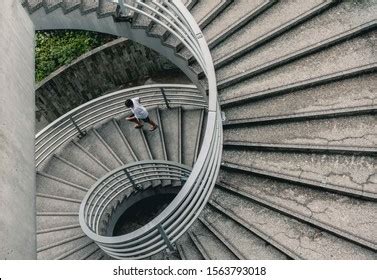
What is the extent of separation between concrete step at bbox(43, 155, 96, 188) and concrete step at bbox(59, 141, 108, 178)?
0.16 meters

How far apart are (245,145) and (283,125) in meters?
0.63

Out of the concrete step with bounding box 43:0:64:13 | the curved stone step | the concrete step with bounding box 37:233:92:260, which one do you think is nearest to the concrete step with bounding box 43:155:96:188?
the concrete step with bounding box 37:233:92:260

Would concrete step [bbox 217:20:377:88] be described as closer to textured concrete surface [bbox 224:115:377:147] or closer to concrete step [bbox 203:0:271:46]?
concrete step [bbox 203:0:271:46]

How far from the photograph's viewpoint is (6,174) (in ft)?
18.4

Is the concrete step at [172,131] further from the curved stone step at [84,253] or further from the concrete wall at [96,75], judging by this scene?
the curved stone step at [84,253]

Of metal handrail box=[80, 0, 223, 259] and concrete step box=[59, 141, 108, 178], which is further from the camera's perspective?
concrete step box=[59, 141, 108, 178]

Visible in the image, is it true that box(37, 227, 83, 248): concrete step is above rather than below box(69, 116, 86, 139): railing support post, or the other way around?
below

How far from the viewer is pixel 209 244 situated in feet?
22.4

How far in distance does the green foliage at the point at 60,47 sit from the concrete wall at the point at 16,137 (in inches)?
166

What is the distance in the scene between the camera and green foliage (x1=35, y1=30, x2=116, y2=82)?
37.2ft

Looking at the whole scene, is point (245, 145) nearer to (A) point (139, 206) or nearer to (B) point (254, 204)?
(B) point (254, 204)

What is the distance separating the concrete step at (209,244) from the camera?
670 cm

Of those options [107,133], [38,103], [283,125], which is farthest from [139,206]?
[283,125]

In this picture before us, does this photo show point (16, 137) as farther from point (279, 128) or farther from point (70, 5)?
point (279, 128)
